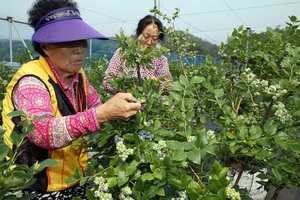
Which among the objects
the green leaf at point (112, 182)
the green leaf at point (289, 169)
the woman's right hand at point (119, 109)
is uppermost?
the woman's right hand at point (119, 109)

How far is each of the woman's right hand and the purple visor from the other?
377 millimetres

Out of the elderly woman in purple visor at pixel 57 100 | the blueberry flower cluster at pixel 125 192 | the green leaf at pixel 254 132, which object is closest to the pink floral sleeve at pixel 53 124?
the elderly woman in purple visor at pixel 57 100

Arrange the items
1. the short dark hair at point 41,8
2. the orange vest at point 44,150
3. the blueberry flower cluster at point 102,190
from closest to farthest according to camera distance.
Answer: the blueberry flower cluster at point 102,190 < the orange vest at point 44,150 < the short dark hair at point 41,8

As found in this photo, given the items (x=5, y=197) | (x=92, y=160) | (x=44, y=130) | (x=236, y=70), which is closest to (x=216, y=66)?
(x=236, y=70)

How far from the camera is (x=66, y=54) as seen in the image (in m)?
1.39

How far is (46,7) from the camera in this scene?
4.75 feet

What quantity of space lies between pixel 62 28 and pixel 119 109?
52cm

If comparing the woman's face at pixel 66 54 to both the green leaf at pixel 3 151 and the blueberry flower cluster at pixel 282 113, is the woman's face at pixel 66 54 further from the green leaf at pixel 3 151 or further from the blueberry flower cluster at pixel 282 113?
the blueberry flower cluster at pixel 282 113

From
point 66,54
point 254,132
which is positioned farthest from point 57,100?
point 254,132

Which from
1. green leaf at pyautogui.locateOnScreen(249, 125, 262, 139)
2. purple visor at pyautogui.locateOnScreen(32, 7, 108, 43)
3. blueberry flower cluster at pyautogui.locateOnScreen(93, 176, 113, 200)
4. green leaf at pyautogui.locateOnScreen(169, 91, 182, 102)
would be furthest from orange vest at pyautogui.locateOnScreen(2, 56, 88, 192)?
green leaf at pyautogui.locateOnScreen(249, 125, 262, 139)

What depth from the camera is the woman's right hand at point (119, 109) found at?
3.46 ft

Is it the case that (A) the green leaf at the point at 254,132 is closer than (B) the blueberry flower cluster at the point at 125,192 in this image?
No

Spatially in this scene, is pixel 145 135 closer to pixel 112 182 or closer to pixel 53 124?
pixel 112 182

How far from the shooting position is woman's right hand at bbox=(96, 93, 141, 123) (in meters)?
1.05
